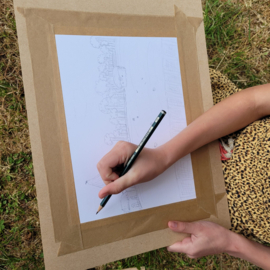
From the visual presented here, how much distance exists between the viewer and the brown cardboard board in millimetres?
554

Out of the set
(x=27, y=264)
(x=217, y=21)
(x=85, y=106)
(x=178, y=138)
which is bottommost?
(x=27, y=264)

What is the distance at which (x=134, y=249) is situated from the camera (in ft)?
2.02

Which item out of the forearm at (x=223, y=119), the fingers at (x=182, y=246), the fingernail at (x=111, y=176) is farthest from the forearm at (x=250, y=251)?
the fingernail at (x=111, y=176)

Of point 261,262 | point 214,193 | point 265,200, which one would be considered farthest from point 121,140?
point 261,262

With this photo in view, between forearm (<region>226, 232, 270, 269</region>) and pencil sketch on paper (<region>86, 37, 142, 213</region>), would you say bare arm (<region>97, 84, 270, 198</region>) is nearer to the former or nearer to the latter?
pencil sketch on paper (<region>86, 37, 142, 213</region>)

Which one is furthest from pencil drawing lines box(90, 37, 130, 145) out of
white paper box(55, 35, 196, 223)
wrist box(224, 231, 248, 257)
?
wrist box(224, 231, 248, 257)

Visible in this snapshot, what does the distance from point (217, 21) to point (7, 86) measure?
3.58ft

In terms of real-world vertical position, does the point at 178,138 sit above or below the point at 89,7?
below

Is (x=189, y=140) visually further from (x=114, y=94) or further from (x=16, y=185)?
(x=16, y=185)

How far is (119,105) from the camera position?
615 millimetres

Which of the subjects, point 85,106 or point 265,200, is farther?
point 265,200

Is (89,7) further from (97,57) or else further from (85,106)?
(85,106)

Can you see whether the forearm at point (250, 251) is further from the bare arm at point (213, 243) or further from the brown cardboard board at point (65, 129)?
the brown cardboard board at point (65, 129)

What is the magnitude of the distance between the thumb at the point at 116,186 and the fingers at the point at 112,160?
2 cm
